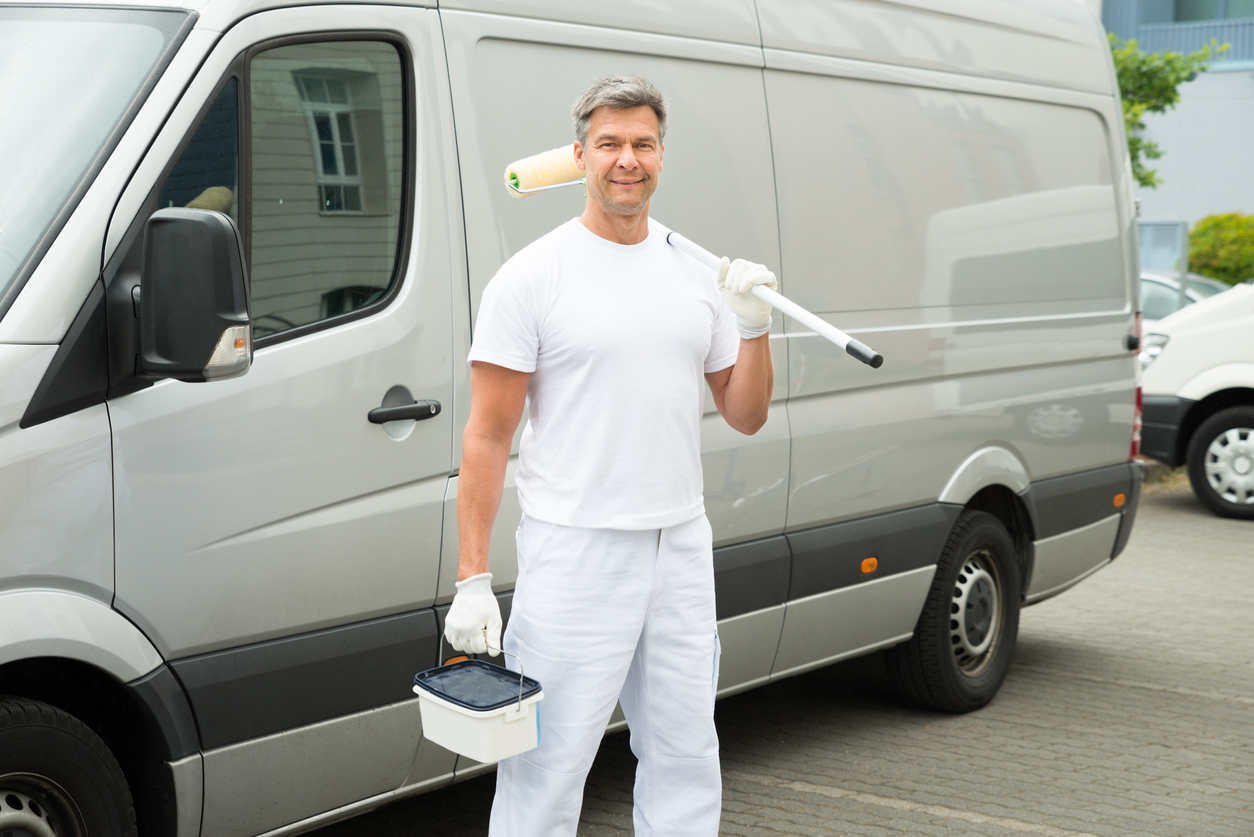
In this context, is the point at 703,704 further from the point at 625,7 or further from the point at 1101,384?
the point at 1101,384

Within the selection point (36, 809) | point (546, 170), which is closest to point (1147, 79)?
point (546, 170)

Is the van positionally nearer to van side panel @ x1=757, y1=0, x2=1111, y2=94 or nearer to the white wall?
van side panel @ x1=757, y1=0, x2=1111, y2=94

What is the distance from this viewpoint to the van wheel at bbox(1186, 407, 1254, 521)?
10.1 m

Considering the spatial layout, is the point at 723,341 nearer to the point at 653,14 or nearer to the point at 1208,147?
the point at 653,14

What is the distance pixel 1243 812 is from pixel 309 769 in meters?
2.99

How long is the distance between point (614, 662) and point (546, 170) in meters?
1.19

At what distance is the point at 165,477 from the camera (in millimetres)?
2998

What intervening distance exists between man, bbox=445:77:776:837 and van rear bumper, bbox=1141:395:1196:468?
8.13 metres

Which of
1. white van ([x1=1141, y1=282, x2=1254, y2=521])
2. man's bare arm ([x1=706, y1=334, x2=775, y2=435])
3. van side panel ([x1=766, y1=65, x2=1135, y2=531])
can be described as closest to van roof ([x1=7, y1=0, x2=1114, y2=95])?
van side panel ([x1=766, y1=65, x2=1135, y2=531])

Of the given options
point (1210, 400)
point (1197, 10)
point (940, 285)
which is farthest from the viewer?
point (1197, 10)

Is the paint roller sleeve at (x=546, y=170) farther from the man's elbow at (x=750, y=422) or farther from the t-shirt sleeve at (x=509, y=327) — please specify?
the man's elbow at (x=750, y=422)

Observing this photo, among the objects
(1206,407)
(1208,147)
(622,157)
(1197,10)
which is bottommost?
(1206,407)

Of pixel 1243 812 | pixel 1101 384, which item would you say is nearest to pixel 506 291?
pixel 1243 812

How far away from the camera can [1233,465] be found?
1023 cm
